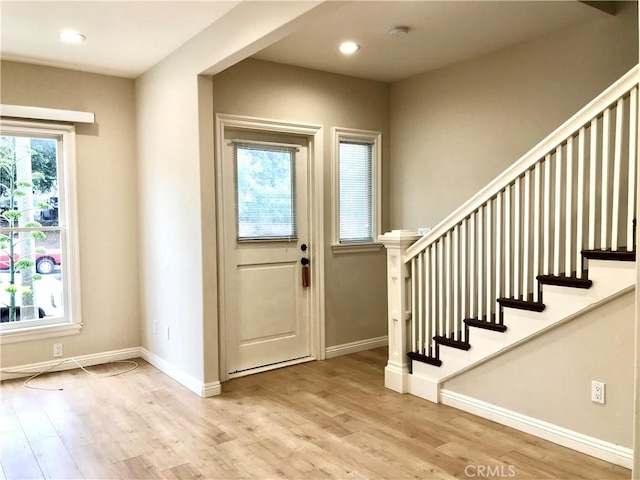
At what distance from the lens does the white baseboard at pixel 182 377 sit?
3.58 meters

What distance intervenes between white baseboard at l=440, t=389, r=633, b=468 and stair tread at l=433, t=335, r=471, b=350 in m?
0.33

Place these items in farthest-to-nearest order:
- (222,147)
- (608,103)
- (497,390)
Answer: (222,147)
(497,390)
(608,103)

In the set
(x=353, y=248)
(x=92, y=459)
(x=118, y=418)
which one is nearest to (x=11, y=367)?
(x=118, y=418)

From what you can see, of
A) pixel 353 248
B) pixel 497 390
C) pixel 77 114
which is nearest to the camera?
pixel 497 390

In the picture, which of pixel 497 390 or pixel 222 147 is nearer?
pixel 497 390

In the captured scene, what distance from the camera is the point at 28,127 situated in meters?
4.05

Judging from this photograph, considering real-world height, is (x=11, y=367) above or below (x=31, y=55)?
below

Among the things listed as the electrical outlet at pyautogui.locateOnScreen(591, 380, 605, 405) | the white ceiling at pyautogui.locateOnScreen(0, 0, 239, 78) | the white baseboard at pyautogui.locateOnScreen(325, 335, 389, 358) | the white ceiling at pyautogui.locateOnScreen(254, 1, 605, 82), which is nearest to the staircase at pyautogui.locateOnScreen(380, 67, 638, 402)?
the electrical outlet at pyautogui.locateOnScreen(591, 380, 605, 405)

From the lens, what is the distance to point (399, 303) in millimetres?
3578

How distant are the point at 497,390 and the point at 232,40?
2.72 m

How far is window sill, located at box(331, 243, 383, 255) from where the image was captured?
4.56 m

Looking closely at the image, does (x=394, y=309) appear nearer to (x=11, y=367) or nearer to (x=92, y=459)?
(x=92, y=459)

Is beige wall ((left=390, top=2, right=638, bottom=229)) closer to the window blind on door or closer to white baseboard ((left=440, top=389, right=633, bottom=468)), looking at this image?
the window blind on door

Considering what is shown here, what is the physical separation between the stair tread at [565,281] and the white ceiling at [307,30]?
1737 millimetres
